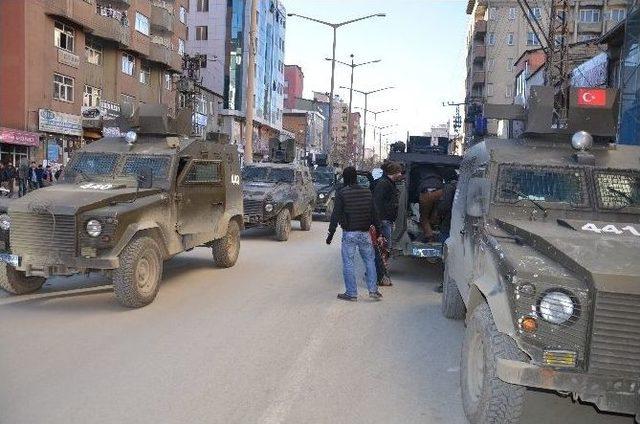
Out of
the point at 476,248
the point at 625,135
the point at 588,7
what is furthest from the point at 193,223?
the point at 588,7


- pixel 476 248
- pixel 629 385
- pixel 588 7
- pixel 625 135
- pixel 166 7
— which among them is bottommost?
pixel 629 385

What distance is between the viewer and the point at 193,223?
8.75 m

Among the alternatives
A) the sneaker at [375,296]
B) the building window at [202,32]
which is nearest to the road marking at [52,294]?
the sneaker at [375,296]

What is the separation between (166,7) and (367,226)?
40399 mm

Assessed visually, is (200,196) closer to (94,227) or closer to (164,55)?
(94,227)

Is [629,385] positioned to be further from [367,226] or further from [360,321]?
[367,226]

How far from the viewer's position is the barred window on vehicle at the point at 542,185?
5.35 meters

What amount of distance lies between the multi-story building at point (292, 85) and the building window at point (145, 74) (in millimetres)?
65338

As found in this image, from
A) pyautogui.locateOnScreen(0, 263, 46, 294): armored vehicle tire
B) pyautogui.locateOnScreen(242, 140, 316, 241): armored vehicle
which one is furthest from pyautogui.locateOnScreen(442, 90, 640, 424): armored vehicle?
pyautogui.locateOnScreen(242, 140, 316, 241): armored vehicle

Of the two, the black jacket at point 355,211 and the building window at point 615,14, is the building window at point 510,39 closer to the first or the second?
the building window at point 615,14

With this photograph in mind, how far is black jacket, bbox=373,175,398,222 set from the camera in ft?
30.2

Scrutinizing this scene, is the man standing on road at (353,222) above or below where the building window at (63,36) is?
below

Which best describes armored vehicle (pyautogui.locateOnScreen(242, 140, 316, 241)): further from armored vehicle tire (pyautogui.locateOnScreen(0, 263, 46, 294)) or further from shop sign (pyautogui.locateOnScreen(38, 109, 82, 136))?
shop sign (pyautogui.locateOnScreen(38, 109, 82, 136))

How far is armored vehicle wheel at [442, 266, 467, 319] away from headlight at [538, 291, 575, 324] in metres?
3.48
